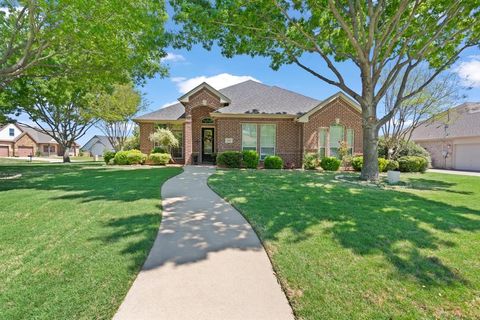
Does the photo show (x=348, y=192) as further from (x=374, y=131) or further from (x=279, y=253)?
(x=279, y=253)

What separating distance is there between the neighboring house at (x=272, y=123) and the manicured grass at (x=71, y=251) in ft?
34.1

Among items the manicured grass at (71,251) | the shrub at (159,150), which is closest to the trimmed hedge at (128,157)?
the shrub at (159,150)

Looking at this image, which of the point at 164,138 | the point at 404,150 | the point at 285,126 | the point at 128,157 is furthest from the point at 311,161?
the point at 128,157

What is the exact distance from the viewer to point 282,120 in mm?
16953

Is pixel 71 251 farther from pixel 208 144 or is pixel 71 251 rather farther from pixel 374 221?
pixel 208 144

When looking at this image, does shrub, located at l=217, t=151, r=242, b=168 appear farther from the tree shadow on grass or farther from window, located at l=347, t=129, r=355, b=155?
window, located at l=347, t=129, r=355, b=155

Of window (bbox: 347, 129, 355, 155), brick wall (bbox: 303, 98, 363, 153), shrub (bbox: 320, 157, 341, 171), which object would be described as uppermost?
brick wall (bbox: 303, 98, 363, 153)

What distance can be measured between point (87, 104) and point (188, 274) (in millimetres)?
24197

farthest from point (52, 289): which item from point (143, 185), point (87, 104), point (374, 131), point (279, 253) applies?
point (87, 104)

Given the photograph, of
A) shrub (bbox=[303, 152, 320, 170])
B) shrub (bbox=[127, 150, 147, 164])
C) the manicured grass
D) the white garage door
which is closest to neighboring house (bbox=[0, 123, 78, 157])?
shrub (bbox=[127, 150, 147, 164])

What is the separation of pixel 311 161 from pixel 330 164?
3.88 ft

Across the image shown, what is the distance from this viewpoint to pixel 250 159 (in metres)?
A: 15.3

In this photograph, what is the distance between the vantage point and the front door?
18.9m

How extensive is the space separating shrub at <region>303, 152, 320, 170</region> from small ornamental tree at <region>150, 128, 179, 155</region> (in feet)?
30.9
